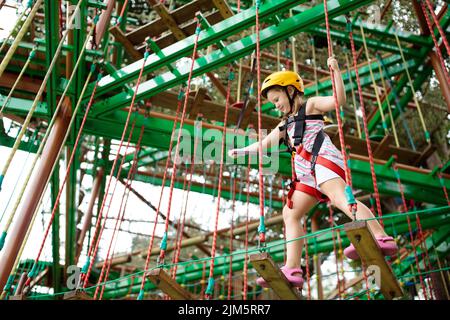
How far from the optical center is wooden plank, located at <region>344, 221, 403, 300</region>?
96.0 inches

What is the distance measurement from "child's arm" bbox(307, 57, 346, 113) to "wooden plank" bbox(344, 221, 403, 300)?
114 cm

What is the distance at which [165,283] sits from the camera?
118 inches

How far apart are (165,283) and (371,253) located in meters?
1.27

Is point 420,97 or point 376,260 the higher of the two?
point 420,97

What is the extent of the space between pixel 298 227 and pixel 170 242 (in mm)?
8494

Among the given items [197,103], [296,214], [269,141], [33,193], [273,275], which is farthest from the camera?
[197,103]

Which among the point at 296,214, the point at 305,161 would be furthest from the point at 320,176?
the point at 296,214

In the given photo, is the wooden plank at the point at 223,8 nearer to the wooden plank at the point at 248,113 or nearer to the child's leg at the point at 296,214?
the wooden plank at the point at 248,113

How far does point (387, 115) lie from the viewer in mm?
8195

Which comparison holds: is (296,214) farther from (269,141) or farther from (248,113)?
(248,113)

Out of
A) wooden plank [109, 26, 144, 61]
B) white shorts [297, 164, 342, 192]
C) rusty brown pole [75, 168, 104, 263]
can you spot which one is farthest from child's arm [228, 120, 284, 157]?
rusty brown pole [75, 168, 104, 263]
